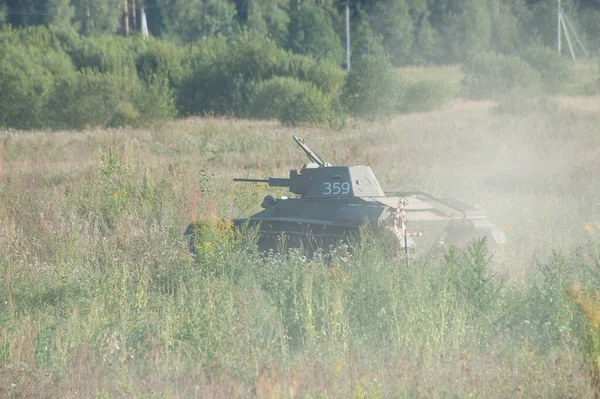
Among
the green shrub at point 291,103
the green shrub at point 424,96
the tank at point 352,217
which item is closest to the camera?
the tank at point 352,217

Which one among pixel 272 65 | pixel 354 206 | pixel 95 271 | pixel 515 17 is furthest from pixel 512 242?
pixel 515 17

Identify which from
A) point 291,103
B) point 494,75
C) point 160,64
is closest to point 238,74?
point 160,64

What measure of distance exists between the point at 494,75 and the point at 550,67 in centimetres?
352

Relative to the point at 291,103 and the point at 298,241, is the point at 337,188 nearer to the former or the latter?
the point at 298,241

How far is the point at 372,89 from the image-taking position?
35656 millimetres

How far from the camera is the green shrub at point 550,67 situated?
50.6 metres

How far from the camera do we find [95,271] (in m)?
9.57

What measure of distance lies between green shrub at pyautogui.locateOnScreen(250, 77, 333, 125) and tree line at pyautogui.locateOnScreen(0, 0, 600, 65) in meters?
22.8

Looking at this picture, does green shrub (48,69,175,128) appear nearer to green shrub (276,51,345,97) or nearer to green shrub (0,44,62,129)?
green shrub (0,44,62,129)

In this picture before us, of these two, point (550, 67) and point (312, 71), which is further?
point (550, 67)

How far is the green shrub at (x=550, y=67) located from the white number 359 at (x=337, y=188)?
135ft

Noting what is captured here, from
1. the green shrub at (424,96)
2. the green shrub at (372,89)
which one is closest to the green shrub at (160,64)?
the green shrub at (424,96)

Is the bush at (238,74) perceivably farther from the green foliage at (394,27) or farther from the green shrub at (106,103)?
the green foliage at (394,27)

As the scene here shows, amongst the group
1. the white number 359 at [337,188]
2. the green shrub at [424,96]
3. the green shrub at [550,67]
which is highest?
the green shrub at [550,67]
